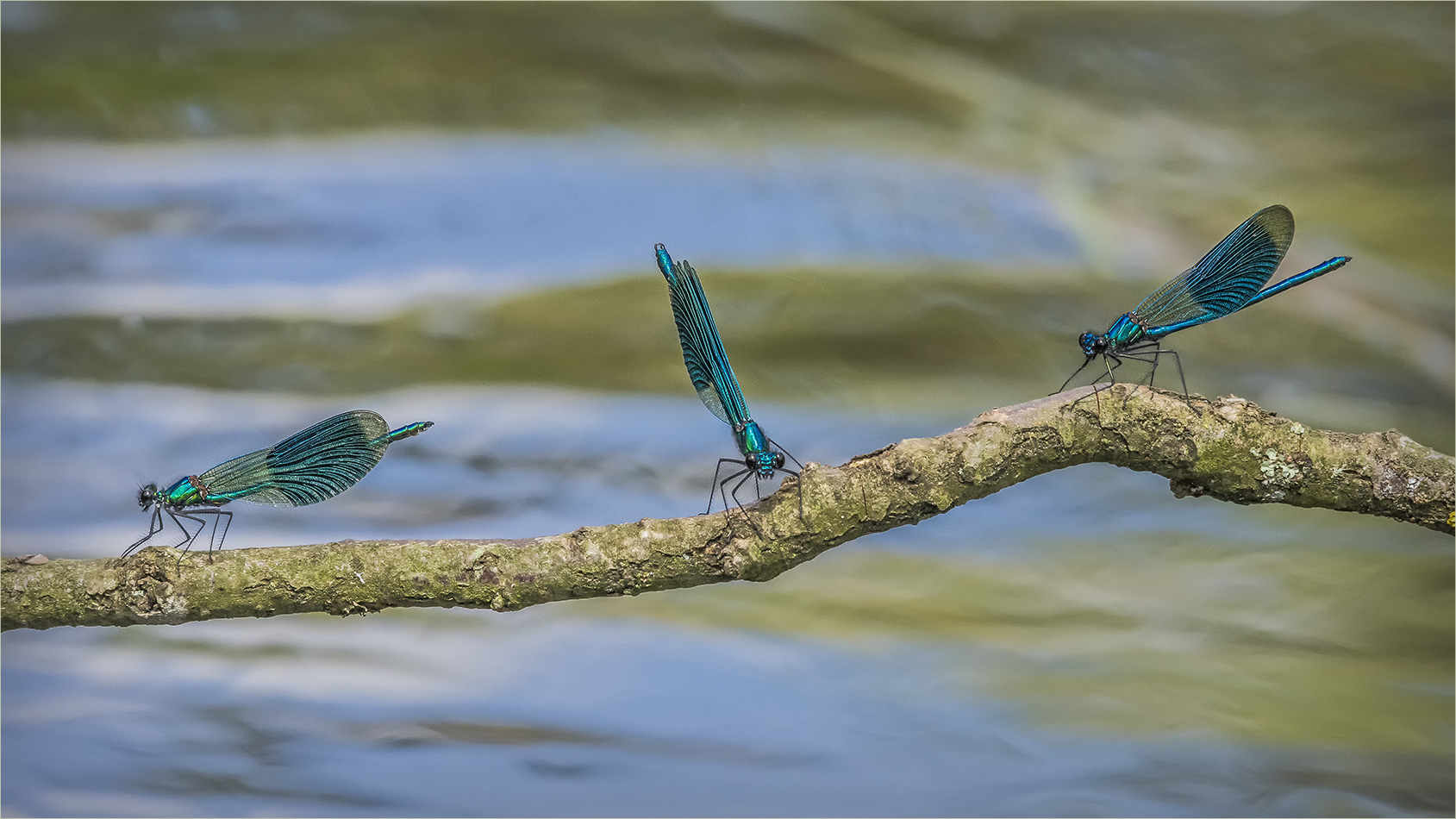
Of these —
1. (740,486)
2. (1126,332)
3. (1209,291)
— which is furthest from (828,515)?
(1209,291)

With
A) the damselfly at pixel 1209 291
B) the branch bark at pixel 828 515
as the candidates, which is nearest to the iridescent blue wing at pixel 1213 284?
the damselfly at pixel 1209 291

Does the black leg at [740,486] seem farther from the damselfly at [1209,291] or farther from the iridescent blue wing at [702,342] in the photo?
the damselfly at [1209,291]

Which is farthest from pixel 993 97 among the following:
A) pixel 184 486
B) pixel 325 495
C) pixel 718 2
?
pixel 184 486

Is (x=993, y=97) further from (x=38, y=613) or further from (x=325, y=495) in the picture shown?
(x=38, y=613)

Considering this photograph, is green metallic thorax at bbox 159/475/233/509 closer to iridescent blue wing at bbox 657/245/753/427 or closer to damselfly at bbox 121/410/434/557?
damselfly at bbox 121/410/434/557

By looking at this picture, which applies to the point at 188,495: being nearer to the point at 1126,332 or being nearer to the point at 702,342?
the point at 702,342

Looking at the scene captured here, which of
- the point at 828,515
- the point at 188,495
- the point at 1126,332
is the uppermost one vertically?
the point at 1126,332

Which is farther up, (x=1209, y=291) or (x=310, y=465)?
(x=1209, y=291)
